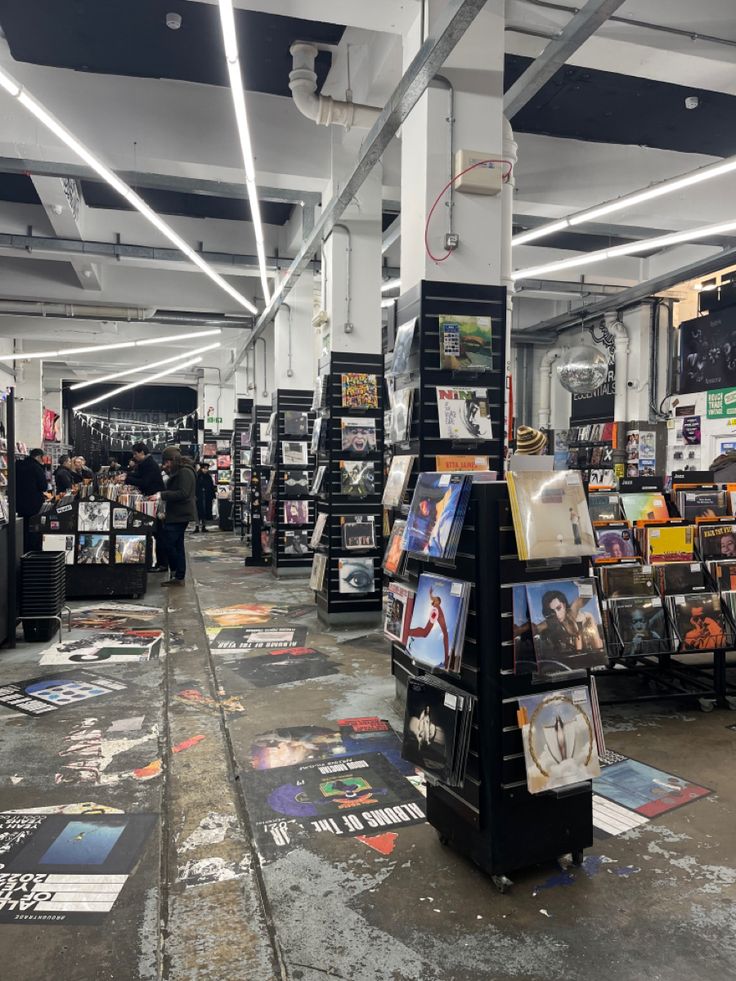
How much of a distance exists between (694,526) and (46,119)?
4.82 meters

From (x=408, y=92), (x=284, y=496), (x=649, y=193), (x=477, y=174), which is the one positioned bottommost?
(x=284, y=496)


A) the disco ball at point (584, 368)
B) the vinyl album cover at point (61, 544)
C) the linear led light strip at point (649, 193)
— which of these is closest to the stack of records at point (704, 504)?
the linear led light strip at point (649, 193)

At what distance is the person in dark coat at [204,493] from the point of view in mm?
15875

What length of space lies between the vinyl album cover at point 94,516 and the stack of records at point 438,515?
17.2 feet

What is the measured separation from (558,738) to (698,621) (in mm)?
2118

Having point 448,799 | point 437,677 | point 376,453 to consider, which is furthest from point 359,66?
point 448,799

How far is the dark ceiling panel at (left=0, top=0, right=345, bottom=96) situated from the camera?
5352mm

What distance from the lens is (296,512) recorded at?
9086 mm

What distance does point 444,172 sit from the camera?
3.97m

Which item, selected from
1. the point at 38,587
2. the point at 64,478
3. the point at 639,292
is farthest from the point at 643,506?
the point at 64,478

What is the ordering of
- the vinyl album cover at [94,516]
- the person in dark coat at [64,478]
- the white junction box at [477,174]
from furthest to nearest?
the person in dark coat at [64,478] → the vinyl album cover at [94,516] → the white junction box at [477,174]

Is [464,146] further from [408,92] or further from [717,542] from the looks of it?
[717,542]

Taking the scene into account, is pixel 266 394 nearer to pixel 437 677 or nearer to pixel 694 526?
pixel 694 526

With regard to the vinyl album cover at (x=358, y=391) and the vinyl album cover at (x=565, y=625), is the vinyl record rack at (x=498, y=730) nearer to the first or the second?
the vinyl album cover at (x=565, y=625)
